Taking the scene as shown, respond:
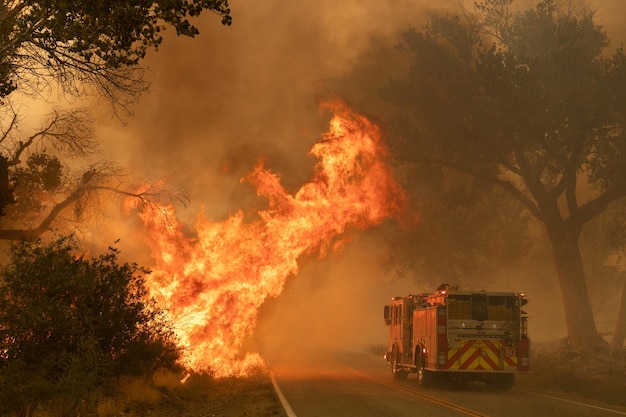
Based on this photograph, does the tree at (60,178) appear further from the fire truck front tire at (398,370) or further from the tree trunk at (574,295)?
the tree trunk at (574,295)

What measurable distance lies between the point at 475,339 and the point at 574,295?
1342 centimetres

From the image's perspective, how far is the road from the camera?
50.4ft

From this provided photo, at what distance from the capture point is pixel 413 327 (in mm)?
24844

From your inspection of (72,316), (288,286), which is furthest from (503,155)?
(288,286)

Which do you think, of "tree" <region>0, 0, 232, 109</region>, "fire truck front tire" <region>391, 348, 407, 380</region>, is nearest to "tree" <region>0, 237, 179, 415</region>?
"tree" <region>0, 0, 232, 109</region>

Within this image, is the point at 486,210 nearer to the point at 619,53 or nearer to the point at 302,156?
the point at 619,53

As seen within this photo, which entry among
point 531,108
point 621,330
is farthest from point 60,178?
point 621,330

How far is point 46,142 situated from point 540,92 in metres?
21.4

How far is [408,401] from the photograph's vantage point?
17703 millimetres

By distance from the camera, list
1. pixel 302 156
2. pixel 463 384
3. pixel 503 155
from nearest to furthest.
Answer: pixel 463 384 → pixel 302 156 → pixel 503 155

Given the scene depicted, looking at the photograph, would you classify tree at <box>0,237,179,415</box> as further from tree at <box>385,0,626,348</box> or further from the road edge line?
tree at <box>385,0,626,348</box>

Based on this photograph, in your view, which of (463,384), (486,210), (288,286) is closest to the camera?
(463,384)

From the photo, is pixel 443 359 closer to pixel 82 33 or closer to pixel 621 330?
pixel 82 33

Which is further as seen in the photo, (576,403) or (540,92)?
(540,92)
